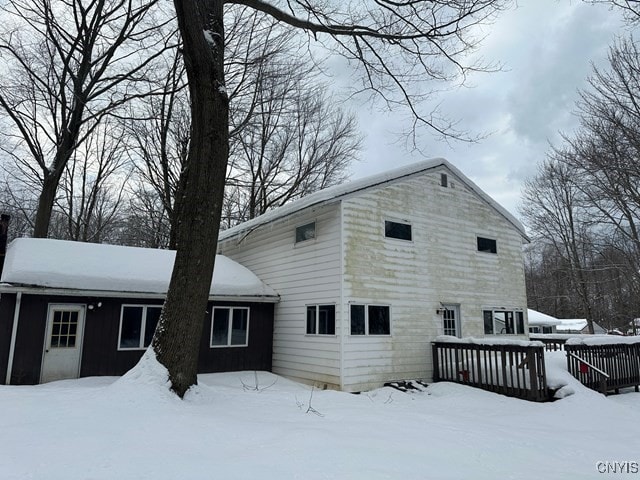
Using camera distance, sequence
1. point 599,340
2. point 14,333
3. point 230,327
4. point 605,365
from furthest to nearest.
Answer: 1. point 230,327
2. point 599,340
3. point 605,365
4. point 14,333

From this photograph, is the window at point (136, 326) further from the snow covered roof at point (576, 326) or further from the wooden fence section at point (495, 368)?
the snow covered roof at point (576, 326)

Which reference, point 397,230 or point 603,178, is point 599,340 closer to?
point 397,230

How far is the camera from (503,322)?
40.4ft

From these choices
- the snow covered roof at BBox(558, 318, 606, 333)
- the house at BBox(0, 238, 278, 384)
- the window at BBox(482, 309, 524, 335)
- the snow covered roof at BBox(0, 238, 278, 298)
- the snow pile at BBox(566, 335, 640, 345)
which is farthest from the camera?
the snow covered roof at BBox(558, 318, 606, 333)

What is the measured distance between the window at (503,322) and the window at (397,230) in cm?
351

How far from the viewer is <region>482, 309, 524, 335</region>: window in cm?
1189

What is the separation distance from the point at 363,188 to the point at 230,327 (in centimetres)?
520

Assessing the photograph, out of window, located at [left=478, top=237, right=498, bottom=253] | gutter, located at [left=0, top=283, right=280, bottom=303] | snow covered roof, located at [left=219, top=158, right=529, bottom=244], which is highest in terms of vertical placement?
snow covered roof, located at [left=219, top=158, right=529, bottom=244]

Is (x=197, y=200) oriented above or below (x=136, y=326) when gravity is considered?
above

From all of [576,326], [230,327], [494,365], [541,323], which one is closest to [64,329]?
[230,327]

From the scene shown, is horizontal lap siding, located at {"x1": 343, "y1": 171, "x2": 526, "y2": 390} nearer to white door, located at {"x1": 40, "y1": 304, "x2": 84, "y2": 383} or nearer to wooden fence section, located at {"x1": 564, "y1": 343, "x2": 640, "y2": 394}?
wooden fence section, located at {"x1": 564, "y1": 343, "x2": 640, "y2": 394}

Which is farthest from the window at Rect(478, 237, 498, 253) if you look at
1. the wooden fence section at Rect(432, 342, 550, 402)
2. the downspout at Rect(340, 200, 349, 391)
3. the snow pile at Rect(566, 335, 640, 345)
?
the downspout at Rect(340, 200, 349, 391)

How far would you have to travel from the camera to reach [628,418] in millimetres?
7172

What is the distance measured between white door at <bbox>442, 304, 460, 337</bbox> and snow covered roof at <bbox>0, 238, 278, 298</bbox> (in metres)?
4.72
